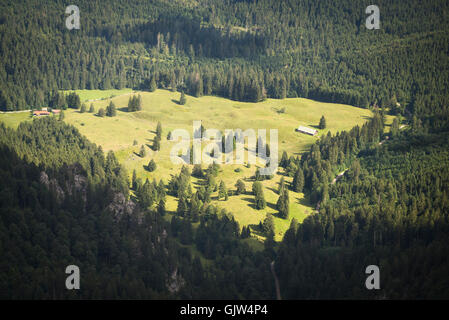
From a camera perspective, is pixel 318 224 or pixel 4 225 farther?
pixel 318 224

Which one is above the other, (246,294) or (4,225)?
(4,225)
